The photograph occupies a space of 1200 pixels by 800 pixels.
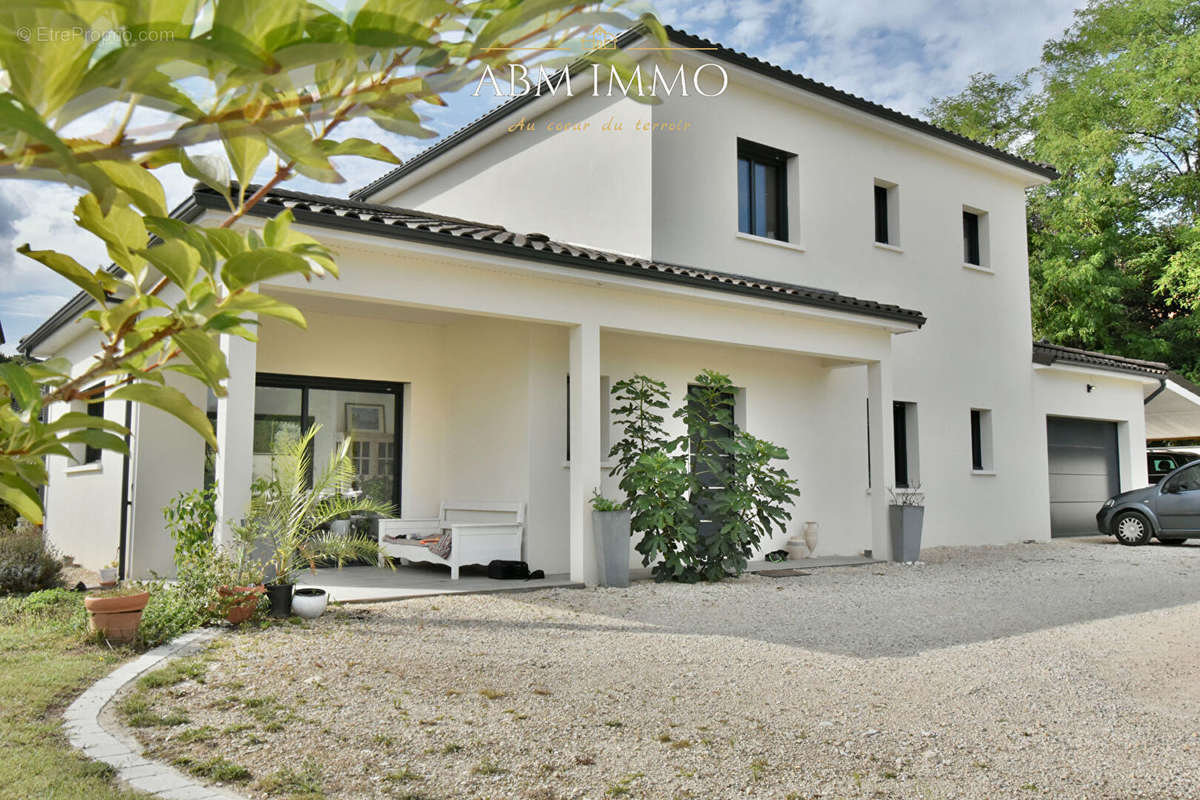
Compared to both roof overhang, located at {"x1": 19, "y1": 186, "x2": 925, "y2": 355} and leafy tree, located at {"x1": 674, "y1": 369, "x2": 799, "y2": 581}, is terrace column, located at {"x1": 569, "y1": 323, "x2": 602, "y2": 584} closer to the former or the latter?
roof overhang, located at {"x1": 19, "y1": 186, "x2": 925, "y2": 355}

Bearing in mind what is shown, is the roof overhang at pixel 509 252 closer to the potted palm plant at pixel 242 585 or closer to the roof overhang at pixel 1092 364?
the potted palm plant at pixel 242 585

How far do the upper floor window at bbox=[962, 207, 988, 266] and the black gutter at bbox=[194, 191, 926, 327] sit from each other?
5.66 m

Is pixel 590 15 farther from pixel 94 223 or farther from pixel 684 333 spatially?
pixel 684 333

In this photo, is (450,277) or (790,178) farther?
(790,178)

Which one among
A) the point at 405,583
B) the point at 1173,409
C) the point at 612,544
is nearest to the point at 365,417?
the point at 405,583

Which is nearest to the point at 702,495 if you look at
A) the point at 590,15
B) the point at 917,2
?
the point at 590,15

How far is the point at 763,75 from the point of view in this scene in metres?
13.4

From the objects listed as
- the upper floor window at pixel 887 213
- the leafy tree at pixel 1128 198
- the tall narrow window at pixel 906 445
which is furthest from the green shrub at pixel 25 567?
the leafy tree at pixel 1128 198

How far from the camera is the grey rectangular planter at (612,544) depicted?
32.0 feet

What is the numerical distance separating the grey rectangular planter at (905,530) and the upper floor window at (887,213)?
16.4 ft

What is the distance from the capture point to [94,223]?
815mm

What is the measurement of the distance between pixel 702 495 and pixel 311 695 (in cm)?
621

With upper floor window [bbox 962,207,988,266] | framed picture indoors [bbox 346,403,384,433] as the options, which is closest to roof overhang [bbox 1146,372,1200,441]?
upper floor window [bbox 962,207,988,266]

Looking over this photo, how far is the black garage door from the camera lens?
60.8ft
